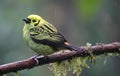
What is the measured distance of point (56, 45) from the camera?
489 centimetres

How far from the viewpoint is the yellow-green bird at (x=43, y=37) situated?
16.0 ft

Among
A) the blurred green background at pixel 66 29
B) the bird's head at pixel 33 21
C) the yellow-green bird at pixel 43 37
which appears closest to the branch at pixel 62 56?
the yellow-green bird at pixel 43 37

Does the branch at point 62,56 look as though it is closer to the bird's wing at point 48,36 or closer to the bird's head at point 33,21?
the bird's wing at point 48,36

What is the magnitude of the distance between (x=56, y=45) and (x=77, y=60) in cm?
24

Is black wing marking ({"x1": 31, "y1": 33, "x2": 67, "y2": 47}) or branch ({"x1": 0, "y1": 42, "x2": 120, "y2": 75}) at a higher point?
black wing marking ({"x1": 31, "y1": 33, "x2": 67, "y2": 47})

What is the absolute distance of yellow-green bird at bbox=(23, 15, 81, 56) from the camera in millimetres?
4875

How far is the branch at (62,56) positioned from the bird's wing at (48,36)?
218 mm

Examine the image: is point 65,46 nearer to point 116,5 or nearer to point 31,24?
point 31,24

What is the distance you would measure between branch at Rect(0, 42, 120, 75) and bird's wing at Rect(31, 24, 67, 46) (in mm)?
218

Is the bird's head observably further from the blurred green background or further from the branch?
the blurred green background

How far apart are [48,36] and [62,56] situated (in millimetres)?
404

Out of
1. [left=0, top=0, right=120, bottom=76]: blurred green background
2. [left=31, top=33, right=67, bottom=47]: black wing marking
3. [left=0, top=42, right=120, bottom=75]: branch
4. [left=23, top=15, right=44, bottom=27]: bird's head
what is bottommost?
[left=0, top=42, right=120, bottom=75]: branch

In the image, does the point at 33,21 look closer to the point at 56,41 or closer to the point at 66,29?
the point at 56,41

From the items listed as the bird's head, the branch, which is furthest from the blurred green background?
the branch
